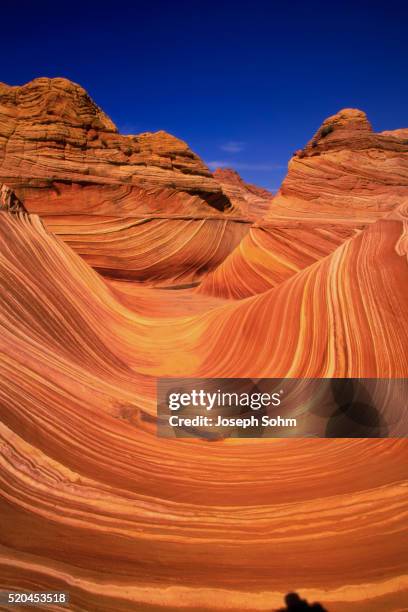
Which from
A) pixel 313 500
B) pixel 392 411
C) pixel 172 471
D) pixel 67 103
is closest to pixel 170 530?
pixel 172 471

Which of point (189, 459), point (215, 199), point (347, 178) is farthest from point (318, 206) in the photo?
point (189, 459)

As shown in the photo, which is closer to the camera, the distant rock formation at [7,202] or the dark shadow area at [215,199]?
the distant rock formation at [7,202]

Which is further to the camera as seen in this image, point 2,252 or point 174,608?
point 2,252

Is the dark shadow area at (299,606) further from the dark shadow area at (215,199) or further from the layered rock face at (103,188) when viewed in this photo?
the dark shadow area at (215,199)

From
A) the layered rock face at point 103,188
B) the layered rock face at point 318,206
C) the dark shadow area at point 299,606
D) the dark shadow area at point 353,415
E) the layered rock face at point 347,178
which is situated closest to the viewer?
the dark shadow area at point 299,606

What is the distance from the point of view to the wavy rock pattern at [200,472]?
1.08 metres

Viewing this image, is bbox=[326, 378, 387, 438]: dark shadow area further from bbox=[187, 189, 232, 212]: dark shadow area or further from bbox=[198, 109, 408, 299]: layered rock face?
bbox=[187, 189, 232, 212]: dark shadow area

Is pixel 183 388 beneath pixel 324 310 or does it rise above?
beneath

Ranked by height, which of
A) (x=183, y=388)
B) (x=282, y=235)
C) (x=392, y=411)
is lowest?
(x=392, y=411)

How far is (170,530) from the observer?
1.27 meters

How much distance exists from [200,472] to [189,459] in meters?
0.12

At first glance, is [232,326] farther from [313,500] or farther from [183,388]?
[313,500]

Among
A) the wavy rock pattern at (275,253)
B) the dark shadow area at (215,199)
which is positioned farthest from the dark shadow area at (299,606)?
the dark shadow area at (215,199)

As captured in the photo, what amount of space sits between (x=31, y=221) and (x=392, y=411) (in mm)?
3563
